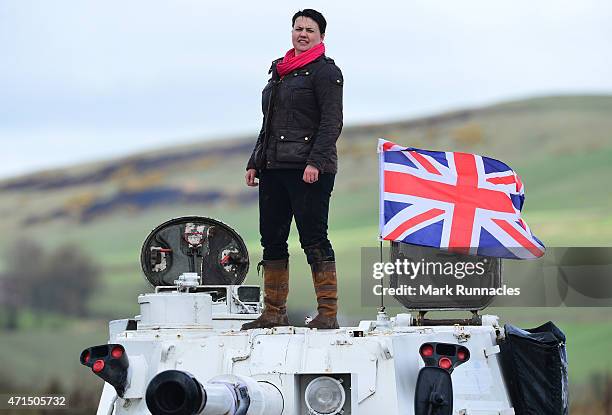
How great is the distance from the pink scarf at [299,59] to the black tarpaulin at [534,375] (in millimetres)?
2957

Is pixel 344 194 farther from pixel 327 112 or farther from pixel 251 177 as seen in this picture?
pixel 327 112

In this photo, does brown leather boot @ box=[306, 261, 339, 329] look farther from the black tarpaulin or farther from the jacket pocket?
the black tarpaulin

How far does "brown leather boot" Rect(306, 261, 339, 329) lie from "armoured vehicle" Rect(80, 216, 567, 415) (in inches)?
13.9

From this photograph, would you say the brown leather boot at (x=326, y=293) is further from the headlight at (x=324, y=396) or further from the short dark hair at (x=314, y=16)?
the short dark hair at (x=314, y=16)

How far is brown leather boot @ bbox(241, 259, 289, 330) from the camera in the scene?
1875 centimetres

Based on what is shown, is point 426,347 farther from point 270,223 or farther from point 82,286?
point 82,286

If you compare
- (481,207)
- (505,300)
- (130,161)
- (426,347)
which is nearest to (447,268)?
(481,207)

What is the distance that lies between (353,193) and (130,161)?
356cm

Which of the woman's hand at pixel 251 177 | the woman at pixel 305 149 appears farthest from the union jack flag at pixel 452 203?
the woman at pixel 305 149

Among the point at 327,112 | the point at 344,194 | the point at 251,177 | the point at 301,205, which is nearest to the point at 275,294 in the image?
→ the point at 301,205

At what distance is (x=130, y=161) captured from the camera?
3072 cm

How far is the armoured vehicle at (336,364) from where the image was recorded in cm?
1614

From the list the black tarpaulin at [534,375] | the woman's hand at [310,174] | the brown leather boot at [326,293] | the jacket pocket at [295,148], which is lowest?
the black tarpaulin at [534,375]

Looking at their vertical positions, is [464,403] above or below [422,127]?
below
